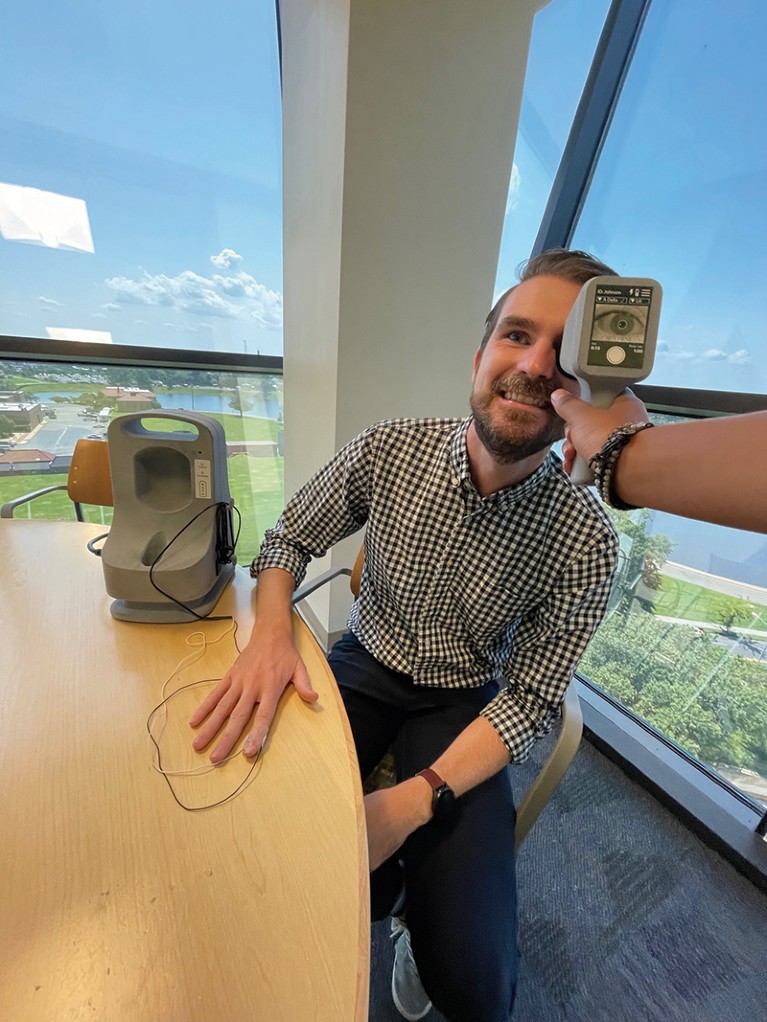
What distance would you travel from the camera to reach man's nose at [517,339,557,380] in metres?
0.80

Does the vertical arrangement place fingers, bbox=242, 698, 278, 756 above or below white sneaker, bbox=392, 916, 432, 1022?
above

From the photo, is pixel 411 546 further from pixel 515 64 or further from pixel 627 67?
pixel 627 67

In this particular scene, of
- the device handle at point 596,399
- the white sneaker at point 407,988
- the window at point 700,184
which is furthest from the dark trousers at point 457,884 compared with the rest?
the window at point 700,184

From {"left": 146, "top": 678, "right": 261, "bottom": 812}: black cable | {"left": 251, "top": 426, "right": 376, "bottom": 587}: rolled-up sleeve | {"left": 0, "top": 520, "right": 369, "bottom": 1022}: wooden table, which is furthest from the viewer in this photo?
{"left": 251, "top": 426, "right": 376, "bottom": 587}: rolled-up sleeve

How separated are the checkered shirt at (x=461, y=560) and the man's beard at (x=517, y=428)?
0.20 feet

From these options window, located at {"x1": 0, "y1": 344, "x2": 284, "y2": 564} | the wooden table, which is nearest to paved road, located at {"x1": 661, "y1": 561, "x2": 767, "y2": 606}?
the wooden table

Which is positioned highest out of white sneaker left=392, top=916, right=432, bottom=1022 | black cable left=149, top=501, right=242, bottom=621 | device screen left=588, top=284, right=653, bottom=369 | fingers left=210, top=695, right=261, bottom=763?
device screen left=588, top=284, right=653, bottom=369

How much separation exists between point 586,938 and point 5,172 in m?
3.24

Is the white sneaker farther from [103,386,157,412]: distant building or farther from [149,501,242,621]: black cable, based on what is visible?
[103,386,157,412]: distant building

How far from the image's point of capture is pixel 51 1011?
351 mm

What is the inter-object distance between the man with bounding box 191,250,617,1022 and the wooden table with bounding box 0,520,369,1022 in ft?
0.23

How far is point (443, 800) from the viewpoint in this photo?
2.41 ft

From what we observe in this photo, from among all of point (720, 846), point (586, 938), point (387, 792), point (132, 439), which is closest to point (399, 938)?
point (586, 938)

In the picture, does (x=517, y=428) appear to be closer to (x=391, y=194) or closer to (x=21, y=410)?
(x=391, y=194)
